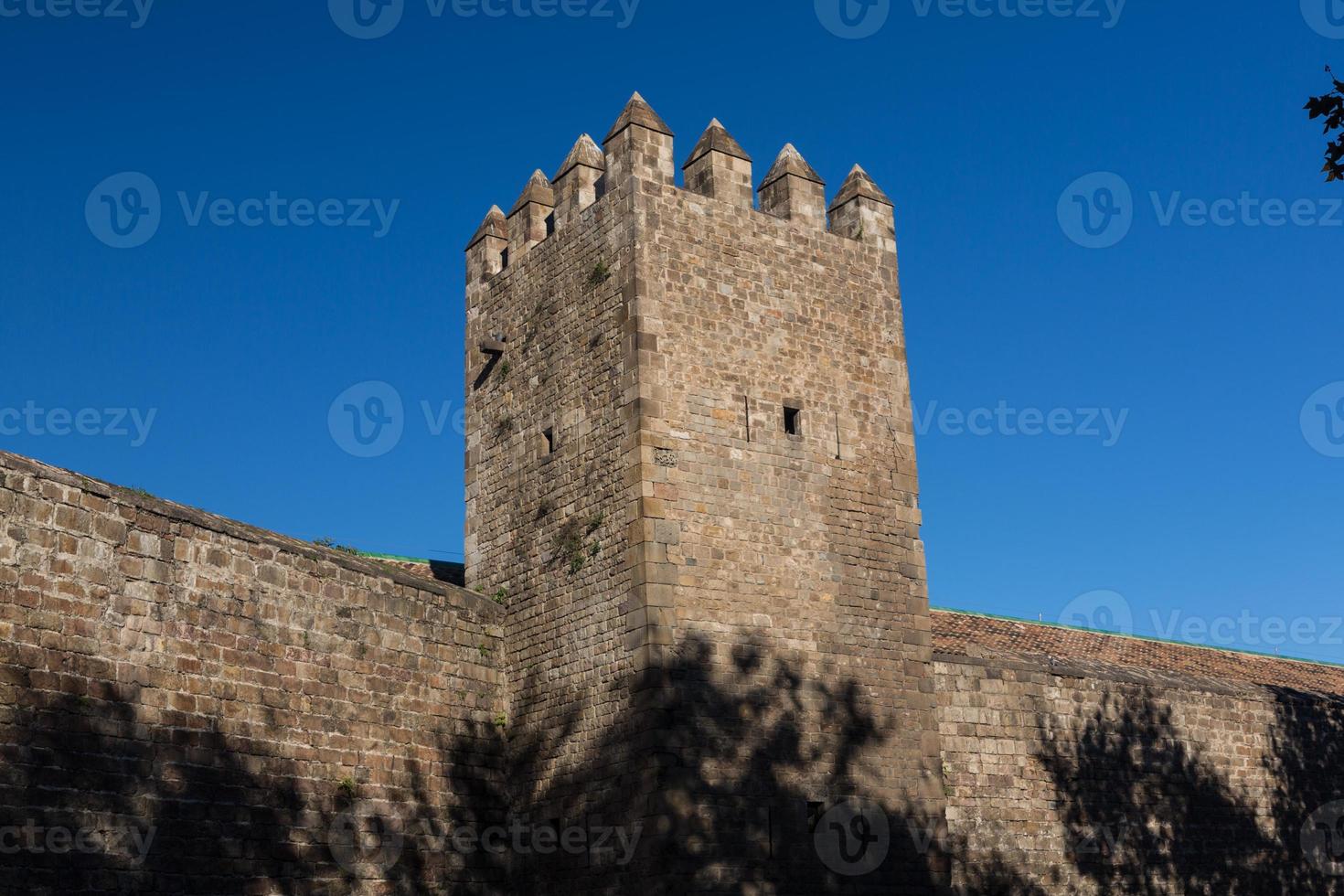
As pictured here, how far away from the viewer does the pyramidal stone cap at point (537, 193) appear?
63.7ft

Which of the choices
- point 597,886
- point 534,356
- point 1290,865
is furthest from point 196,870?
point 1290,865

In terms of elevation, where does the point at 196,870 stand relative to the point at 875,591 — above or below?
below

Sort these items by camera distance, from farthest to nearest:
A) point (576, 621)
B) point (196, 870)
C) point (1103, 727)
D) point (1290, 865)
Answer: point (1290, 865) → point (1103, 727) → point (576, 621) → point (196, 870)

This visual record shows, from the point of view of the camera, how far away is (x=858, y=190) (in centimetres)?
1948

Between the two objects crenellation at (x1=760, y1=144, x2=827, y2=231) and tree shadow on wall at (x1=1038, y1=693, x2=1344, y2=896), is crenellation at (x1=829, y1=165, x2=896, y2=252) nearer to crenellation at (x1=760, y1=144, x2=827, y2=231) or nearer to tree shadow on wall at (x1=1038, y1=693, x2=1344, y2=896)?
crenellation at (x1=760, y1=144, x2=827, y2=231)

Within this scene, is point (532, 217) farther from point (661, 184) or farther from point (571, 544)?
point (571, 544)

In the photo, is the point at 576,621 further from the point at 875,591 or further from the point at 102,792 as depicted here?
the point at 102,792

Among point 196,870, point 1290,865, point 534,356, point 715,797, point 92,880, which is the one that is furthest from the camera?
point 1290,865

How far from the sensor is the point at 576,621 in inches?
661

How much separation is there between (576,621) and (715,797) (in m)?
2.63

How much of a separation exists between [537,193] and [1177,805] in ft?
40.9

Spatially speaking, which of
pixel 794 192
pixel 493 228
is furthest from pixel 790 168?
pixel 493 228

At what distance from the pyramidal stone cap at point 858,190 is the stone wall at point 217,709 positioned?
7.25 m

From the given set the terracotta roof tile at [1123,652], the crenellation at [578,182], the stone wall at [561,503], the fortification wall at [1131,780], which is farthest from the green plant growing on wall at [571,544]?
the terracotta roof tile at [1123,652]
